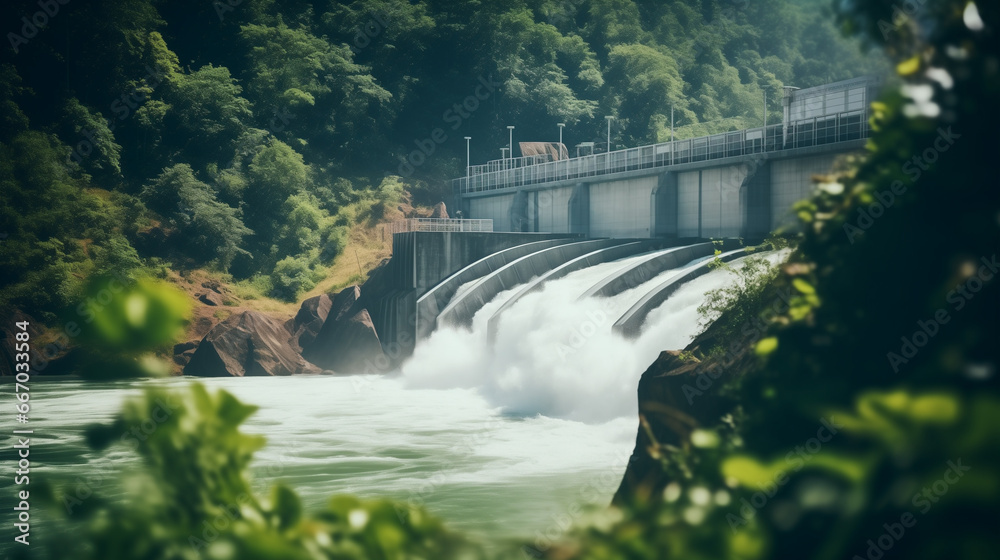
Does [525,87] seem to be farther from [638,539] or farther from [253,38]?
[638,539]

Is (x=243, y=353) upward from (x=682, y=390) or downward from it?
downward

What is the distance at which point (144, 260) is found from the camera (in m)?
42.5

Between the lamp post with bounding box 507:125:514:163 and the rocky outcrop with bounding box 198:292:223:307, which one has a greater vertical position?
the lamp post with bounding box 507:125:514:163

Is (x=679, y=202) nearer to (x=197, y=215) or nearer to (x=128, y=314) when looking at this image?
(x=197, y=215)

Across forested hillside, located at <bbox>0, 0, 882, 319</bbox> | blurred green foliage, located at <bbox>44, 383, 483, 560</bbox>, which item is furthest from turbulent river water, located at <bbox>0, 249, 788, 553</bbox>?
forested hillside, located at <bbox>0, 0, 882, 319</bbox>

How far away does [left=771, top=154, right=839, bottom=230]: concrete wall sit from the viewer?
29019mm

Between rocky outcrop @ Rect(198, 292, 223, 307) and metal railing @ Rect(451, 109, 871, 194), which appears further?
rocky outcrop @ Rect(198, 292, 223, 307)

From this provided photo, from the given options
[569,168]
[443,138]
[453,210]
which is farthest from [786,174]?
[443,138]

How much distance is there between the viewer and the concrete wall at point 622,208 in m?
37.3

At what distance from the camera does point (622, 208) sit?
3897 centimetres

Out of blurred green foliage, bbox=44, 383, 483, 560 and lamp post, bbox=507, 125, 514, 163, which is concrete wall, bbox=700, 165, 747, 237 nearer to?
lamp post, bbox=507, 125, 514, 163

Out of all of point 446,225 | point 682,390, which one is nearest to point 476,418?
point 682,390

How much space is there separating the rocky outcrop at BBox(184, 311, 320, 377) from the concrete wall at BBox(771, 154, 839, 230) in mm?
18582

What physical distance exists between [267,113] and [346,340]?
23.8 meters
